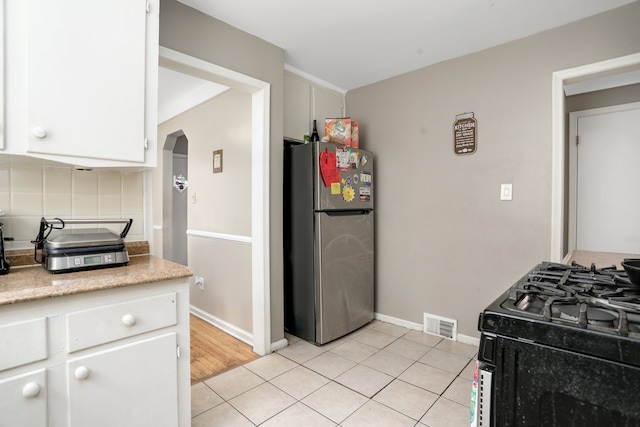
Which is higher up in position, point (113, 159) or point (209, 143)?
point (209, 143)

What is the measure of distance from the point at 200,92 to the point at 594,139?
390 cm

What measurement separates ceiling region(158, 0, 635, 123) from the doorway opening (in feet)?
7.04

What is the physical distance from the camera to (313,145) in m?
2.47

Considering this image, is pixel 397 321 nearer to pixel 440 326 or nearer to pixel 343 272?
pixel 440 326

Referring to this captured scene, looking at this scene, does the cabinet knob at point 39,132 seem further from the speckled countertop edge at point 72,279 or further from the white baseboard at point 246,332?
the white baseboard at point 246,332

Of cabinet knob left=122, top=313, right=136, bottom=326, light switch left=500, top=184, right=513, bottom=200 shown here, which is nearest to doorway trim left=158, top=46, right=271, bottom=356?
cabinet knob left=122, top=313, right=136, bottom=326

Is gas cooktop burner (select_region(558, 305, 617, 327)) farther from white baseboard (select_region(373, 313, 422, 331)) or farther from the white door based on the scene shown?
the white door

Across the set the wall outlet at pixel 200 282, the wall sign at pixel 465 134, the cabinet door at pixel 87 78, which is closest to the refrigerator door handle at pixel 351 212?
the wall sign at pixel 465 134

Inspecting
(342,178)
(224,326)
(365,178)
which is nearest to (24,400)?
(224,326)

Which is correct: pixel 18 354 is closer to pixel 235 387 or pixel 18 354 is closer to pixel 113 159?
pixel 113 159

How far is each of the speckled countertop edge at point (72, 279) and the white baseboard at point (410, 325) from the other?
2207 millimetres

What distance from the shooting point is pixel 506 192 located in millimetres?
2395

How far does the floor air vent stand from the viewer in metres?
2.64

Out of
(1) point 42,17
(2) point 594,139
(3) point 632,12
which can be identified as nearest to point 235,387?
(1) point 42,17
